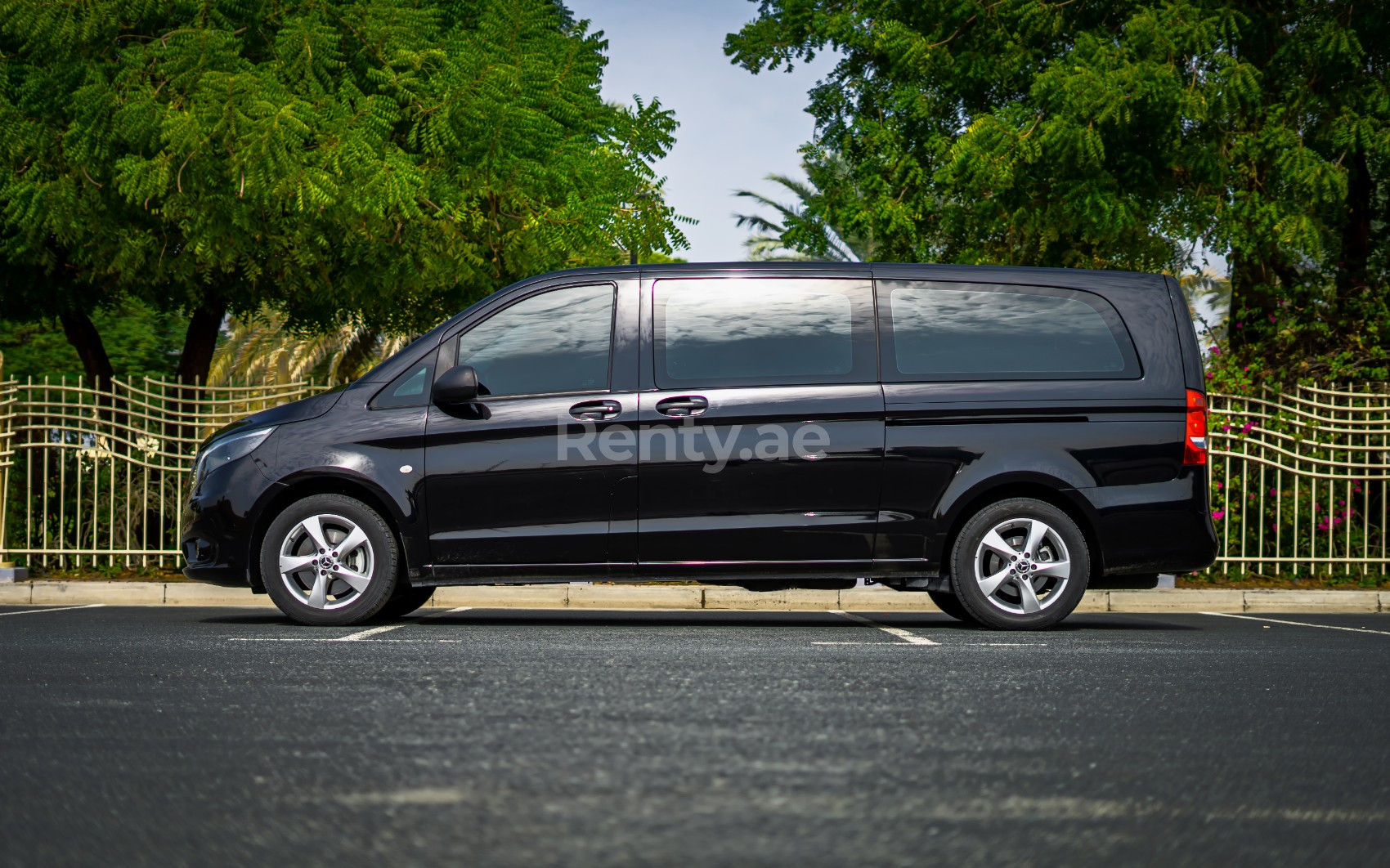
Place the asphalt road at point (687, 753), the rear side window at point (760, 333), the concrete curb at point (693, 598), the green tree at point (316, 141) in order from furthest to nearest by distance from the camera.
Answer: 1. the green tree at point (316, 141)
2. the concrete curb at point (693, 598)
3. the rear side window at point (760, 333)
4. the asphalt road at point (687, 753)

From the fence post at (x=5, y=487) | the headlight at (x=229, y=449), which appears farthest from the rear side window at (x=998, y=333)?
the fence post at (x=5, y=487)

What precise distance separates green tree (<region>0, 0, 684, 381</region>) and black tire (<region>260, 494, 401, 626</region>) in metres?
4.02

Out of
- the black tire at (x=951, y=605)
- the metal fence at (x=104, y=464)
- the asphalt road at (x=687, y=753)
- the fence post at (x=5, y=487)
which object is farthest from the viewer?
the metal fence at (x=104, y=464)

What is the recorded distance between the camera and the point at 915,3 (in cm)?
1550

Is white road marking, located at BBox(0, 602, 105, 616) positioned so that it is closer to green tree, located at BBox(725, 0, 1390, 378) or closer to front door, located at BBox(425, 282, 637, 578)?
front door, located at BBox(425, 282, 637, 578)

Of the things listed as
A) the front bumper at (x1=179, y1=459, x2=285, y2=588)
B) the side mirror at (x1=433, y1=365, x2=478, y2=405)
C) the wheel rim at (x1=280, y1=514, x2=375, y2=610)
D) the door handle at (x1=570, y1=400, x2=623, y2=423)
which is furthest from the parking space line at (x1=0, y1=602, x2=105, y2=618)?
the door handle at (x1=570, y1=400, x2=623, y2=423)

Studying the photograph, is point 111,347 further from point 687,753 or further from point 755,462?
point 687,753

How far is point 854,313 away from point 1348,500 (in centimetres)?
669

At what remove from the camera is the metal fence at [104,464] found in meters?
12.4

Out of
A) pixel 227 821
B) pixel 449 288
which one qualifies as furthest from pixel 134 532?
pixel 227 821

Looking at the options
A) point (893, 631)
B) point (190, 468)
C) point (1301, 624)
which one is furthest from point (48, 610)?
point (1301, 624)

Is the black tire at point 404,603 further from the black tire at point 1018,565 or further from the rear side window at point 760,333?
the black tire at point 1018,565

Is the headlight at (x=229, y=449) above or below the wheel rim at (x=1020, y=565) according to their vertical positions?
above

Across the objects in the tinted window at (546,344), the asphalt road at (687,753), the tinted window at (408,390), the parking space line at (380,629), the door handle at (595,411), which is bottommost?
the parking space line at (380,629)
